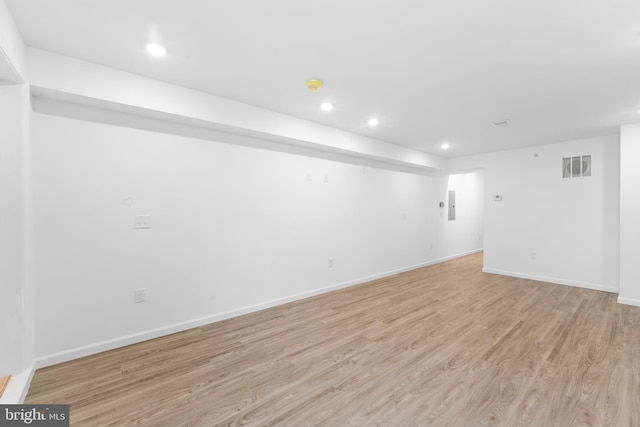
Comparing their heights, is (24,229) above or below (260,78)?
below

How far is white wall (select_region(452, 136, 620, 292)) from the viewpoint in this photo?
440 centimetres

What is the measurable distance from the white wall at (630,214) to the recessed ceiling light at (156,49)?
19.4 ft

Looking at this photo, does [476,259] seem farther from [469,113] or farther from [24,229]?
[24,229]

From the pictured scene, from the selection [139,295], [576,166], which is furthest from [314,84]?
[576,166]

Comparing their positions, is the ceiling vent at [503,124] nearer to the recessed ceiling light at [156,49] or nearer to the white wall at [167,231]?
the white wall at [167,231]

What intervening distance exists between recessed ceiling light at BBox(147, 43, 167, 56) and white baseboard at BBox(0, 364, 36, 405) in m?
2.64

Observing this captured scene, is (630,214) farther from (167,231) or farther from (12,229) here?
(12,229)

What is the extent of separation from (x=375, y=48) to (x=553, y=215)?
5.05m

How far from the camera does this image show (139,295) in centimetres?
271

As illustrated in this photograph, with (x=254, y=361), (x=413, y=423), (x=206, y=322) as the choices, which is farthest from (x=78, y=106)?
(x=413, y=423)

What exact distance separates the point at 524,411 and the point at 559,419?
18 cm

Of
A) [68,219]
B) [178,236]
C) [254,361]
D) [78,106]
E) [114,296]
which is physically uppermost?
[78,106]

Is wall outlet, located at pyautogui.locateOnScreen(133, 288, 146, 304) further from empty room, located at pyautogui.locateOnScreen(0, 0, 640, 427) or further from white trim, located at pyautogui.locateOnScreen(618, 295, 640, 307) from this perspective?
white trim, located at pyautogui.locateOnScreen(618, 295, 640, 307)

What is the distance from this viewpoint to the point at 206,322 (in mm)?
3115
